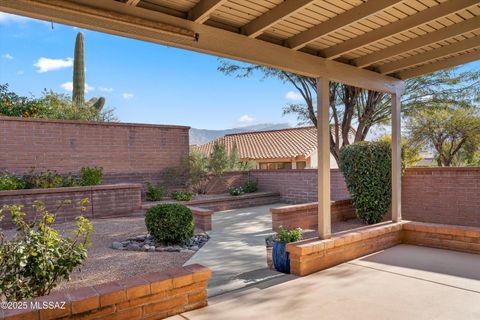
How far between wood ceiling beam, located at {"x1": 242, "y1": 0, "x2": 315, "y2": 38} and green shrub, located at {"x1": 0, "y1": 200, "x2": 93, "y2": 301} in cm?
263

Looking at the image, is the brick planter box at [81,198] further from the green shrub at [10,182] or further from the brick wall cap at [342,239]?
the brick wall cap at [342,239]

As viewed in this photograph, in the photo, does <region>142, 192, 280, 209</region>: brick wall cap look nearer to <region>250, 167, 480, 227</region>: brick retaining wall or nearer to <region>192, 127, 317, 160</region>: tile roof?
<region>250, 167, 480, 227</region>: brick retaining wall

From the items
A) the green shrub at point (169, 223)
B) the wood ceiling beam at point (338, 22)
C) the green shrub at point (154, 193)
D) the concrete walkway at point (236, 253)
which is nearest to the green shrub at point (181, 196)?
the green shrub at point (154, 193)

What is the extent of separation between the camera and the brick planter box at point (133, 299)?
2391 millimetres

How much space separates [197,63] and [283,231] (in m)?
21.0

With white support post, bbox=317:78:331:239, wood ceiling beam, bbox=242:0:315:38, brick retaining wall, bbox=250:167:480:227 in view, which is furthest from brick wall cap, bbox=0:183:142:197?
brick retaining wall, bbox=250:167:480:227

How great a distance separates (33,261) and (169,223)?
9.19ft

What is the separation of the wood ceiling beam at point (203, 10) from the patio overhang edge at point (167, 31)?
7 centimetres

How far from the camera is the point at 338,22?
11.4 ft

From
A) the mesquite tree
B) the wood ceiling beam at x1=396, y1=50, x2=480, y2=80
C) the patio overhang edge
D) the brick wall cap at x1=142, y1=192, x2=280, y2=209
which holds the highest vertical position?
the mesquite tree

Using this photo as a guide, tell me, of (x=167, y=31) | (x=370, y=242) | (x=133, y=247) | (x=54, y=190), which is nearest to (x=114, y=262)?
(x=133, y=247)

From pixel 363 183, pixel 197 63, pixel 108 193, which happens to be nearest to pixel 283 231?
pixel 363 183

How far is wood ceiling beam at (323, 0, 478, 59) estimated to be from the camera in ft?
10.8

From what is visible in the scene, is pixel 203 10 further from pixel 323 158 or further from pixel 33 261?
pixel 33 261
